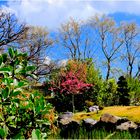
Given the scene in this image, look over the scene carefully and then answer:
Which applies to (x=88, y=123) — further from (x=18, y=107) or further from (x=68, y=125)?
(x=18, y=107)

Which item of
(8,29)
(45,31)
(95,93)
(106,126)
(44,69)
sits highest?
(45,31)

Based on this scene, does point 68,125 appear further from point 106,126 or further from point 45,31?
point 45,31

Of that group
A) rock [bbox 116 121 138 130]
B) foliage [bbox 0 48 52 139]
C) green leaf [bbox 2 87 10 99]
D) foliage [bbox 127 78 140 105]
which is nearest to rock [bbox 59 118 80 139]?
rock [bbox 116 121 138 130]

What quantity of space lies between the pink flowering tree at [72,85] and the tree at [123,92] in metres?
2.16

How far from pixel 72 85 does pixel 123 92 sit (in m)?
3.74

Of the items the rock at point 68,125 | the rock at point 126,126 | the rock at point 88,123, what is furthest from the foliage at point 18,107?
the rock at point 88,123

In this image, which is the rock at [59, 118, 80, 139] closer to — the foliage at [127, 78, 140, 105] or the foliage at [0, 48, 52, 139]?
the foliage at [127, 78, 140, 105]

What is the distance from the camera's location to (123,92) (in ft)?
103

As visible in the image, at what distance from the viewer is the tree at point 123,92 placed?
102 ft

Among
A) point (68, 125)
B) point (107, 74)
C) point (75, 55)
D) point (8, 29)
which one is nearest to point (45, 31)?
point (75, 55)

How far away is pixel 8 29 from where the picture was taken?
32562 millimetres

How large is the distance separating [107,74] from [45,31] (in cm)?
899

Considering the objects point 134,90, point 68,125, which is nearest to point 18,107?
point 68,125

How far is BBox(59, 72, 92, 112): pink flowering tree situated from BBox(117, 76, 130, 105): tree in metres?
2.16
